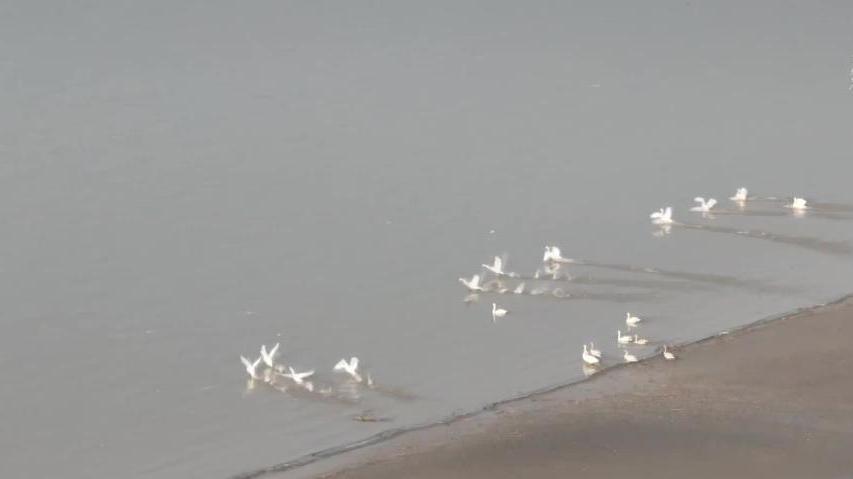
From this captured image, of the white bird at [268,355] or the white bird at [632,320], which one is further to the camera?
the white bird at [632,320]

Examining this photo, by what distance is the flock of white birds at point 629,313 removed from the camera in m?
9.83

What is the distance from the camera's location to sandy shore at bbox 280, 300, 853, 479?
820 cm

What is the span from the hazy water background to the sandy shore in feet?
1.44

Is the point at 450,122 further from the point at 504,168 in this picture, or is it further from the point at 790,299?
the point at 790,299

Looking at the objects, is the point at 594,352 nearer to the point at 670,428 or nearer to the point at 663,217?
the point at 670,428

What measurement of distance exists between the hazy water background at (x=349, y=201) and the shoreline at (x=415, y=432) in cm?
17

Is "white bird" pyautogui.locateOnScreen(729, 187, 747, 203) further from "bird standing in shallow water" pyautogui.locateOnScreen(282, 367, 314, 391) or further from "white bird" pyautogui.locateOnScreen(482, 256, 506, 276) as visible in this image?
"bird standing in shallow water" pyautogui.locateOnScreen(282, 367, 314, 391)

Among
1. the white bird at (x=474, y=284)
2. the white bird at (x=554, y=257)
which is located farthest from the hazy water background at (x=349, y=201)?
the white bird at (x=554, y=257)

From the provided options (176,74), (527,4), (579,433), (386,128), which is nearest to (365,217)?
(386,128)

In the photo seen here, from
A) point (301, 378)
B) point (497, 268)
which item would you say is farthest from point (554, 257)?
point (301, 378)

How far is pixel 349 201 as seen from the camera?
42.8 feet

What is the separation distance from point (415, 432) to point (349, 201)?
4485mm

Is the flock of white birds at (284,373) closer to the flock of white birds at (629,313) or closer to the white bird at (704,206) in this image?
the flock of white birds at (629,313)

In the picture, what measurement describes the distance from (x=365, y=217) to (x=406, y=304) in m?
1.86
